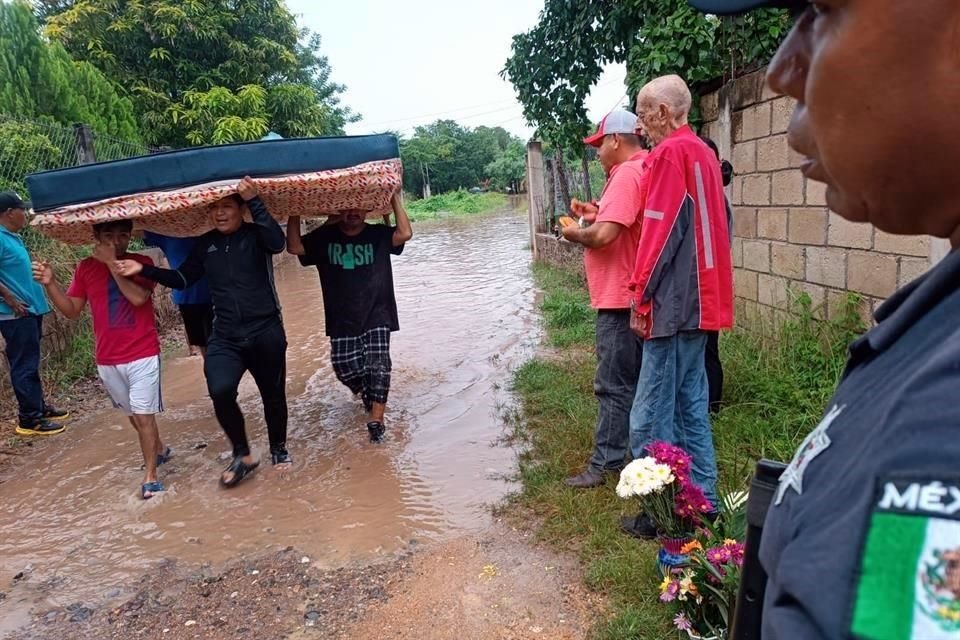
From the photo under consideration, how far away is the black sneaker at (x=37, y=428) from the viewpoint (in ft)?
16.6

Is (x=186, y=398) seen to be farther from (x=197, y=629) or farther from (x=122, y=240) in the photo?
(x=197, y=629)

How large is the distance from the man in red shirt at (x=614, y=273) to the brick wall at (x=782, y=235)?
107 centimetres

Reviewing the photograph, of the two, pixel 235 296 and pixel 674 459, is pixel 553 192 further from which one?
pixel 674 459

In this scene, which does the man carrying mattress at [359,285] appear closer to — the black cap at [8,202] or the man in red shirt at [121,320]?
the man in red shirt at [121,320]

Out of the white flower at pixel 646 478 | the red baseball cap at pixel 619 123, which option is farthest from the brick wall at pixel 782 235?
the white flower at pixel 646 478

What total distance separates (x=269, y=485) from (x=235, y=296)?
1.17 metres

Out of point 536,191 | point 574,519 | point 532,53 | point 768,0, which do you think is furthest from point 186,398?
point 536,191

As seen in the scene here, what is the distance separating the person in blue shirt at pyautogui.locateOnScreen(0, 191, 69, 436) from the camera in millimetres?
4965

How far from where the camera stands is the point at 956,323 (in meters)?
0.57

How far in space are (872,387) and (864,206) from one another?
22 cm

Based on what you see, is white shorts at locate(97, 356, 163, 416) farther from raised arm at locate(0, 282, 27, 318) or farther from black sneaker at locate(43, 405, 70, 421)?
black sneaker at locate(43, 405, 70, 421)

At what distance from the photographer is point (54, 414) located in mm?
5344

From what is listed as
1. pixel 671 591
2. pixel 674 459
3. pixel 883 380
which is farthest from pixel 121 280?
pixel 883 380

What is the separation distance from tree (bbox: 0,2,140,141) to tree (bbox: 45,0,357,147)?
3947 mm
